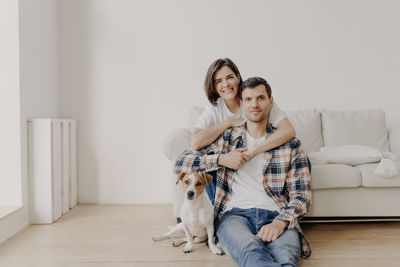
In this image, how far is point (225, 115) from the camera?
81.4 inches

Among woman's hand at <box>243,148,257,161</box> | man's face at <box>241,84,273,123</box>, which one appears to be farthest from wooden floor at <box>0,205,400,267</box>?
man's face at <box>241,84,273,123</box>

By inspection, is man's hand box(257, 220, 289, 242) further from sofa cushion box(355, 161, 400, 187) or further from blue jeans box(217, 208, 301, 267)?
sofa cushion box(355, 161, 400, 187)

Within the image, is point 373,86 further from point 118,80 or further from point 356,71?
point 118,80

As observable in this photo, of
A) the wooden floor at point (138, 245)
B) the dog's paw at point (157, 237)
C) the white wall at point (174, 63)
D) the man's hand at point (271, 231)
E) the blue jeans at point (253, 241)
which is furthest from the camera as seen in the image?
the white wall at point (174, 63)

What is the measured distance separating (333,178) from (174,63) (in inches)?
67.1

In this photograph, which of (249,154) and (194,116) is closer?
(249,154)

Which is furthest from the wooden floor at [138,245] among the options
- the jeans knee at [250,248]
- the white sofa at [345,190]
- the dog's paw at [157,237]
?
the jeans knee at [250,248]

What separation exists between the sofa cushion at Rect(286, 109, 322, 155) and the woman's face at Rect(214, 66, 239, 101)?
966 millimetres

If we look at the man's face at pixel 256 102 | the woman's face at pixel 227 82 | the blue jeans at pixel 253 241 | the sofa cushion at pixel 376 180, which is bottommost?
the blue jeans at pixel 253 241

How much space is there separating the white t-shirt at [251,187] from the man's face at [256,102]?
0.18 m

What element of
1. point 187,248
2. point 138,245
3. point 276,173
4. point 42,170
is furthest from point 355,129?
point 42,170

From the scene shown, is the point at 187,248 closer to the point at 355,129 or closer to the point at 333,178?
the point at 333,178

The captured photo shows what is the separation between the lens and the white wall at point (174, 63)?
2.96 metres

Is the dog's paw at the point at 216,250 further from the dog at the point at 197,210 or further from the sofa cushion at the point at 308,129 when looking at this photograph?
the sofa cushion at the point at 308,129
